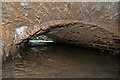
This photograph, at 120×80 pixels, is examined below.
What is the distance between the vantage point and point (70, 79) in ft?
6.05

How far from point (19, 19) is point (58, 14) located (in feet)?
2.58

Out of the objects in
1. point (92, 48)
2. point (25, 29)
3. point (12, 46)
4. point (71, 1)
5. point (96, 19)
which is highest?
point (71, 1)

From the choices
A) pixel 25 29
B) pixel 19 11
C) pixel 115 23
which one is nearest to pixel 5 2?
pixel 19 11

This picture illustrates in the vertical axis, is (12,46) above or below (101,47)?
above

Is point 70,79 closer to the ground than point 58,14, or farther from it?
closer to the ground

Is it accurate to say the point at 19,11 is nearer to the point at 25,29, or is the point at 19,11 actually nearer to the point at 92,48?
the point at 25,29

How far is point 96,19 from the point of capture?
2482 millimetres

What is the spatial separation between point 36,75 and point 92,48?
3.24 meters

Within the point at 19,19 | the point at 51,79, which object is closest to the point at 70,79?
the point at 51,79

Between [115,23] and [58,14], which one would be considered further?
[115,23]

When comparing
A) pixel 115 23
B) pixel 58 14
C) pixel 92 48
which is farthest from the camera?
pixel 92 48

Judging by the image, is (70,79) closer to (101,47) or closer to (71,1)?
(71,1)

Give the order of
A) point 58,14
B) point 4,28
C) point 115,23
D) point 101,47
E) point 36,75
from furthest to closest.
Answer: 1. point 101,47
2. point 115,23
3. point 58,14
4. point 4,28
5. point 36,75

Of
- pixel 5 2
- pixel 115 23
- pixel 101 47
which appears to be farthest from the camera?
pixel 101 47
